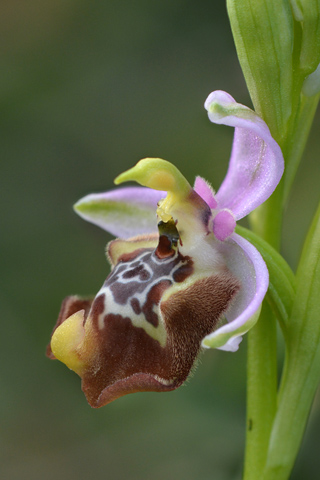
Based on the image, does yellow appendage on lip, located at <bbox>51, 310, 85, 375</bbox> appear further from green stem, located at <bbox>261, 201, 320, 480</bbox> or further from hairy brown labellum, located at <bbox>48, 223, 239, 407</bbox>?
green stem, located at <bbox>261, 201, 320, 480</bbox>

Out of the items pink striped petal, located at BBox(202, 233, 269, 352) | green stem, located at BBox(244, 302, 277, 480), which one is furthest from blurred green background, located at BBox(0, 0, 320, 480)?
pink striped petal, located at BBox(202, 233, 269, 352)

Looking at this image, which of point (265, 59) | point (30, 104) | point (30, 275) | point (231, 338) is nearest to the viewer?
point (231, 338)

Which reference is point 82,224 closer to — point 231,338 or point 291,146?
point 291,146

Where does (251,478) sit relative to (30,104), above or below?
below

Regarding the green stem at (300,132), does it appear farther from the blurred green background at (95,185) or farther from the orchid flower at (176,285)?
the blurred green background at (95,185)

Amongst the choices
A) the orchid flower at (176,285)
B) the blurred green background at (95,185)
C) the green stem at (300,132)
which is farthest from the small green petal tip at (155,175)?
the blurred green background at (95,185)

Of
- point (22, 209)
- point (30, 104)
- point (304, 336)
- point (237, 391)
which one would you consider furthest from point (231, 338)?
point (30, 104)
